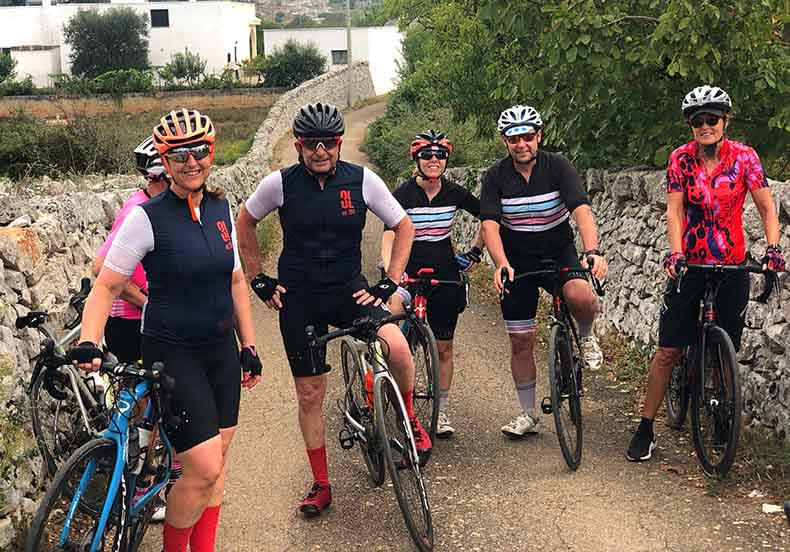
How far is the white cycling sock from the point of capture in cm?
734

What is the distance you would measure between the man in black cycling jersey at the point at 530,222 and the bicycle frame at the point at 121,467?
2662 mm

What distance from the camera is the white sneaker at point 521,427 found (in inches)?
288

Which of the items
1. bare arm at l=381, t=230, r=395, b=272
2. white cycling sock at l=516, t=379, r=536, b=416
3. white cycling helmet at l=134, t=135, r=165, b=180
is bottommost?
white cycling sock at l=516, t=379, r=536, b=416

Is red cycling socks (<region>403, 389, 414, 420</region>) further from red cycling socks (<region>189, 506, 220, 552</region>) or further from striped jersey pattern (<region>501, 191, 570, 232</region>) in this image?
red cycling socks (<region>189, 506, 220, 552</region>)

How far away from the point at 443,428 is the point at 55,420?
2.66 m

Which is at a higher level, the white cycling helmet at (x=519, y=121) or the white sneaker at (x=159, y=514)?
the white cycling helmet at (x=519, y=121)

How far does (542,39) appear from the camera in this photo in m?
10.2

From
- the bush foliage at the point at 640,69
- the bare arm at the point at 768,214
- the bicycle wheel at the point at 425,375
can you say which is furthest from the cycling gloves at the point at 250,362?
the bush foliage at the point at 640,69

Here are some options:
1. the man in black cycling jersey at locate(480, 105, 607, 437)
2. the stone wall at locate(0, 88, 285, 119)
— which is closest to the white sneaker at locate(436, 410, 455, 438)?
the man in black cycling jersey at locate(480, 105, 607, 437)

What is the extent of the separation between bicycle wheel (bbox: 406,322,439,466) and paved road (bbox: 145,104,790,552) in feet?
0.90

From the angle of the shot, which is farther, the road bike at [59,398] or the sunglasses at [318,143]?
the road bike at [59,398]

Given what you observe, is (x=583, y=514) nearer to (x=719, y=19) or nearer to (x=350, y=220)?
(x=350, y=220)

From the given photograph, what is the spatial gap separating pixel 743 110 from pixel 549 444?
4751 millimetres

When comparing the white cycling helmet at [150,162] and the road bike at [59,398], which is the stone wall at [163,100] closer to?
the road bike at [59,398]
